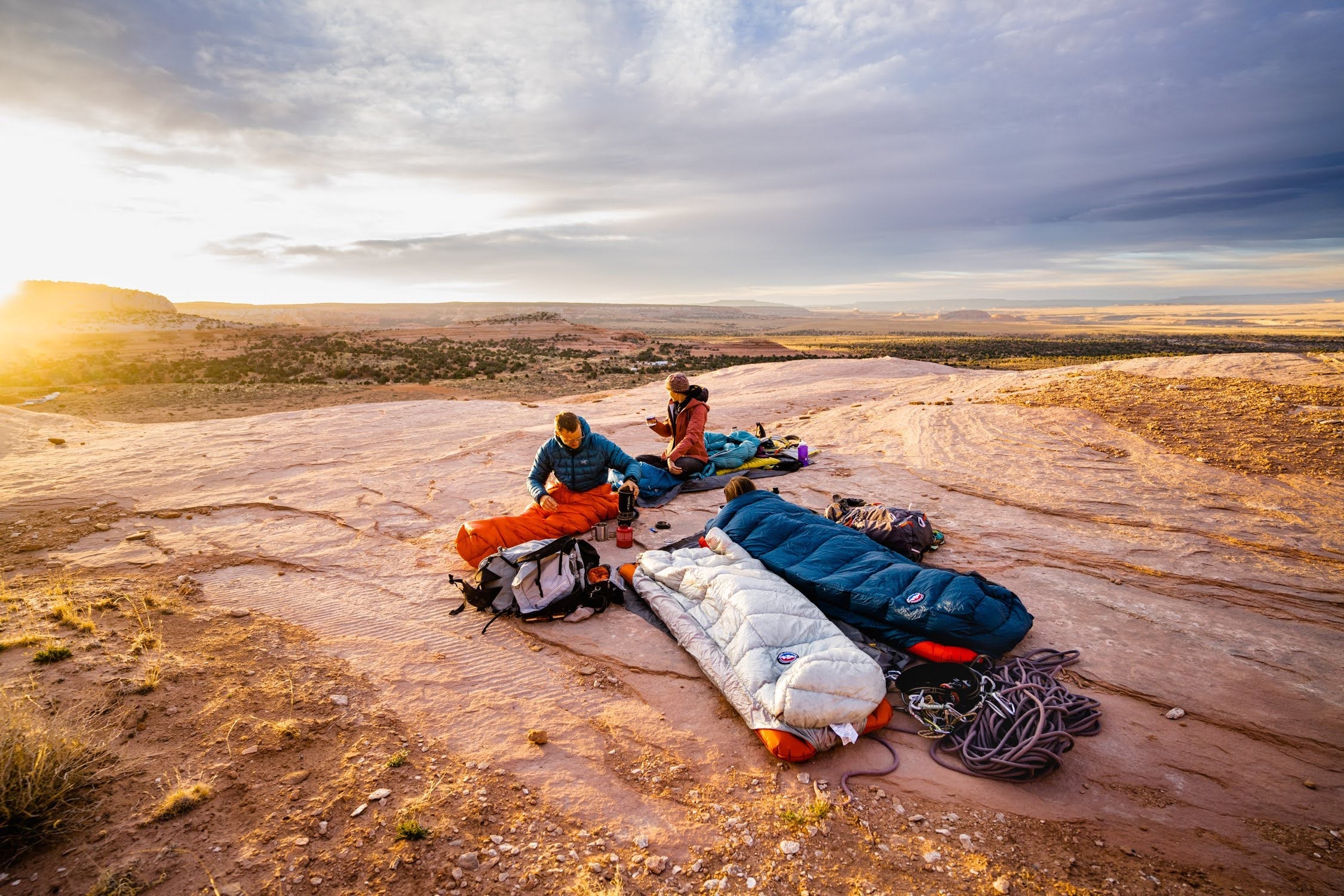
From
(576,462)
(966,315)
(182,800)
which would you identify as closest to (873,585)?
(576,462)

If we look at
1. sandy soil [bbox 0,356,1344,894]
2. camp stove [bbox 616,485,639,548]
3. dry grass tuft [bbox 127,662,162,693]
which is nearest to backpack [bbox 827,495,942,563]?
sandy soil [bbox 0,356,1344,894]

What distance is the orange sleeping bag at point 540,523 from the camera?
5871 millimetres

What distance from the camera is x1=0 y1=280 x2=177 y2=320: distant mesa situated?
2712 inches

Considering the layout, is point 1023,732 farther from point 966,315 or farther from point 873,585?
point 966,315

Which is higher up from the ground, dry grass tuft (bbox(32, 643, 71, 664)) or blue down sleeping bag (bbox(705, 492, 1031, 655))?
blue down sleeping bag (bbox(705, 492, 1031, 655))

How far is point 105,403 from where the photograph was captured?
19.4m

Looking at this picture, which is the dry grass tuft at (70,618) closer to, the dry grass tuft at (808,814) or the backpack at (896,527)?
the dry grass tuft at (808,814)

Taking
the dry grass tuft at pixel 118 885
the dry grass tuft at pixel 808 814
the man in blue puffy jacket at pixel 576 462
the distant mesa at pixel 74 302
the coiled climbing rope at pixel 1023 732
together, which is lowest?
the dry grass tuft at pixel 808 814

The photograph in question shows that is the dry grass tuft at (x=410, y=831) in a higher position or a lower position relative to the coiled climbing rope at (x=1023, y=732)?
lower

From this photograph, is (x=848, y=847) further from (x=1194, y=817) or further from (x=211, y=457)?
(x=211, y=457)

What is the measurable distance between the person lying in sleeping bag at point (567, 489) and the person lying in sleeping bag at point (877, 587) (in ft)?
5.61

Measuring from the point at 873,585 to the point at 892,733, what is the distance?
3.82ft

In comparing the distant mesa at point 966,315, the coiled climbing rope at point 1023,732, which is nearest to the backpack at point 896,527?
the coiled climbing rope at point 1023,732

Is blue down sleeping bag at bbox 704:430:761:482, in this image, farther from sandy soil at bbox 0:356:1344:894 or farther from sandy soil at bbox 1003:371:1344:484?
sandy soil at bbox 1003:371:1344:484
